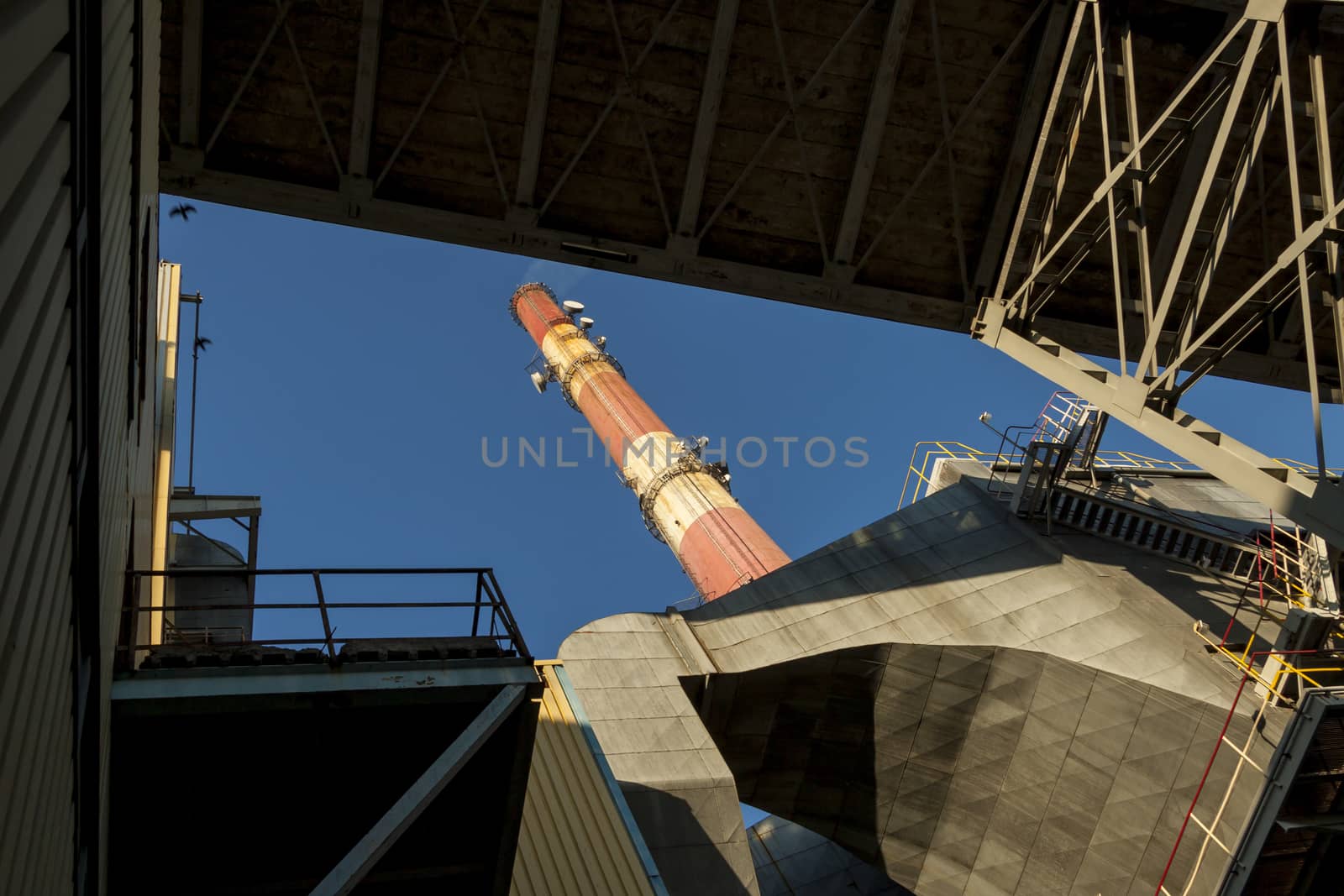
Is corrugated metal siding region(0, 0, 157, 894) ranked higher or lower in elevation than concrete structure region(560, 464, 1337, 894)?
higher

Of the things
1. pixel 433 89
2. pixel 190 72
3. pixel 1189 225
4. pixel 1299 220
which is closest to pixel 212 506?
pixel 190 72

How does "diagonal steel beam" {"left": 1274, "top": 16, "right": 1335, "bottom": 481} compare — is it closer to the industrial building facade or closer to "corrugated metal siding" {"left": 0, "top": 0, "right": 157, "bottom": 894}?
the industrial building facade

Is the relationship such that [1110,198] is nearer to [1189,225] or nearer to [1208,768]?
[1189,225]

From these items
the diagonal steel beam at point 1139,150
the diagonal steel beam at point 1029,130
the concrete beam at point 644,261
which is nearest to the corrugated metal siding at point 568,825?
the concrete beam at point 644,261

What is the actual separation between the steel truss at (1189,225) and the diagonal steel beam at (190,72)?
10.9 m

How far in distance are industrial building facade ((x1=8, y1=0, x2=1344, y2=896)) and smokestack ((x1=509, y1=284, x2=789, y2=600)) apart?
1447 cm

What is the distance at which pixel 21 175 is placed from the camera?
2768 mm

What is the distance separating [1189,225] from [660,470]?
32.7 metres

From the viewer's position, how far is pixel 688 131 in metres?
14.3

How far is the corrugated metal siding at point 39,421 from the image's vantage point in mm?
2721

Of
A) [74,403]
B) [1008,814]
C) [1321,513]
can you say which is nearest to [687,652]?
[1008,814]

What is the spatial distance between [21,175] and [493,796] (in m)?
6.28

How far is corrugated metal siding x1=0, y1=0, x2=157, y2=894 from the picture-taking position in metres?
2.72

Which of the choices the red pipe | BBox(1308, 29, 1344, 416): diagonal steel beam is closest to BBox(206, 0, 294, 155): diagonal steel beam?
BBox(1308, 29, 1344, 416): diagonal steel beam
